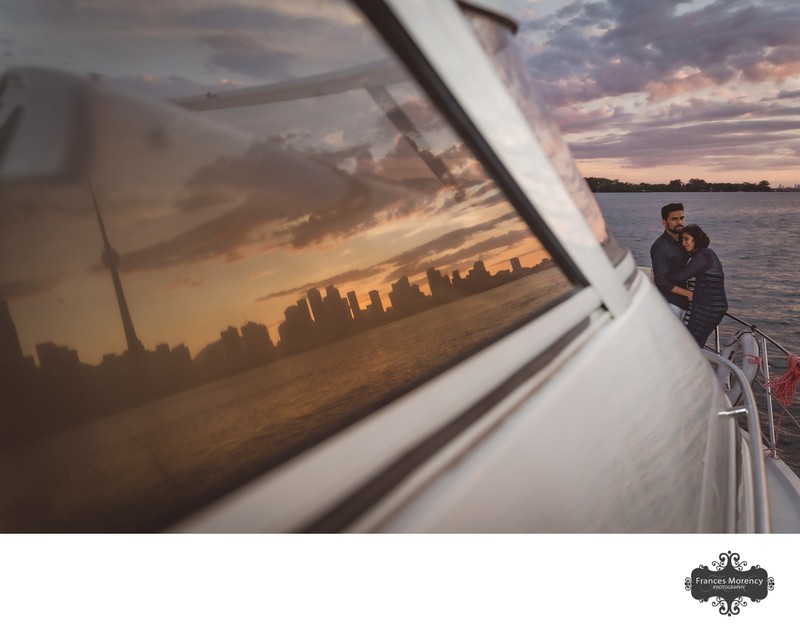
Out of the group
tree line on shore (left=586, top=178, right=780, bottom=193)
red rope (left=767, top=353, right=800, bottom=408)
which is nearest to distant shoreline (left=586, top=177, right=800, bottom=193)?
tree line on shore (left=586, top=178, right=780, bottom=193)

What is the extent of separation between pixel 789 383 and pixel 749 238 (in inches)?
15.3

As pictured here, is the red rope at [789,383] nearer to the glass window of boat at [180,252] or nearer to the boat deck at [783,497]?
the boat deck at [783,497]

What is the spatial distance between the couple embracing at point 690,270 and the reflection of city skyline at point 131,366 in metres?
1.29

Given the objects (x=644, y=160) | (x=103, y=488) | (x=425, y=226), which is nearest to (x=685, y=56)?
(x=644, y=160)

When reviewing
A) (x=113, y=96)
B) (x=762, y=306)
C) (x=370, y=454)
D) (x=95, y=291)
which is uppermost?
(x=113, y=96)

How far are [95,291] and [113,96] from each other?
11 centimetres

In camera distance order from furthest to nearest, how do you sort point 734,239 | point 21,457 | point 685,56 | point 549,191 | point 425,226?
point 734,239 < point 685,56 < point 549,191 < point 425,226 < point 21,457

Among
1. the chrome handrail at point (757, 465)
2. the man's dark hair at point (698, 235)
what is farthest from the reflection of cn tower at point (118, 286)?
the man's dark hair at point (698, 235)

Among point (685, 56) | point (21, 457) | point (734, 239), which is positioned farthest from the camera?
point (734, 239)

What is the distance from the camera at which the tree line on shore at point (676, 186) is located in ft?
3.78

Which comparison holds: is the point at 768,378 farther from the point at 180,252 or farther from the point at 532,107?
the point at 180,252

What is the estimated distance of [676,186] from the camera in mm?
1268

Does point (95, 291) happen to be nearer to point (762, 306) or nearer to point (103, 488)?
point (103, 488)
